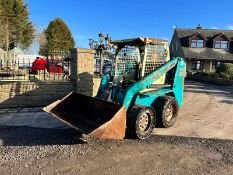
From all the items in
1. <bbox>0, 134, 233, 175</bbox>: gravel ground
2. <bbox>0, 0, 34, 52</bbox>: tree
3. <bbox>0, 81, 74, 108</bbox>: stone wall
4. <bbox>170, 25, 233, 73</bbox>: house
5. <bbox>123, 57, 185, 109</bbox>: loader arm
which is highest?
<bbox>0, 0, 34, 52</bbox>: tree

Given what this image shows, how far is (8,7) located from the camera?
37031mm

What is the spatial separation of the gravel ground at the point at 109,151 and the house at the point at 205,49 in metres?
28.8

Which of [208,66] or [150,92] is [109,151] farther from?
[208,66]

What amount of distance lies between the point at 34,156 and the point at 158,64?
4485mm

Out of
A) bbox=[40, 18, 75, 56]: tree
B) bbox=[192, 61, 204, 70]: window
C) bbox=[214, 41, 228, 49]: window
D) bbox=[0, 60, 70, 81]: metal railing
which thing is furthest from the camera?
bbox=[40, 18, 75, 56]: tree

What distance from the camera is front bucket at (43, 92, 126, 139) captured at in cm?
575

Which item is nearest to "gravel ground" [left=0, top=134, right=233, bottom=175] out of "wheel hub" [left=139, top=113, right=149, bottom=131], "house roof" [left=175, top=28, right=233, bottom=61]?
"wheel hub" [left=139, top=113, right=149, bottom=131]

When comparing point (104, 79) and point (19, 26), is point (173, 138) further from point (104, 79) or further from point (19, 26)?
point (19, 26)

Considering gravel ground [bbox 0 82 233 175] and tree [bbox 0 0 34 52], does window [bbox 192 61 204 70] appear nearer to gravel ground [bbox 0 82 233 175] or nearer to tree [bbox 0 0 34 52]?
tree [bbox 0 0 34 52]

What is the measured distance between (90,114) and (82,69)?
10.7 ft

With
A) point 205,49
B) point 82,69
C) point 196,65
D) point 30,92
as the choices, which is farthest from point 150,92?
point 205,49

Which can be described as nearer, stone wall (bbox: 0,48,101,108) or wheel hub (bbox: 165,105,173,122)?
wheel hub (bbox: 165,105,173,122)

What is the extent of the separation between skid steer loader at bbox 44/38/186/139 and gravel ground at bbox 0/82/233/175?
41cm

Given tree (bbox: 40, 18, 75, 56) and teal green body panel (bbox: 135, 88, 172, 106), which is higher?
tree (bbox: 40, 18, 75, 56)
